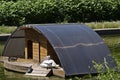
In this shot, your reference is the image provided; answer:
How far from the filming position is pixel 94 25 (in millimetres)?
35000

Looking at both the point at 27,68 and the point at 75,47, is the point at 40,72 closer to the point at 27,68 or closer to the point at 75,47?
the point at 27,68

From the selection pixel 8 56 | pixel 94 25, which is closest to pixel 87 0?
pixel 94 25

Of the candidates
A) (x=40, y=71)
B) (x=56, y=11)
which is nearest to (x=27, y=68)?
(x=40, y=71)

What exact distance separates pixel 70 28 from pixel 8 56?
188 inches

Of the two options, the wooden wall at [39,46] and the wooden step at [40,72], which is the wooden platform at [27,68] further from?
the wooden wall at [39,46]

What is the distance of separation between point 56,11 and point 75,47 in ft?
77.5

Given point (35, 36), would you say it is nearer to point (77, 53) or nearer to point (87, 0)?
point (77, 53)

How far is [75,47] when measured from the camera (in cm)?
1609

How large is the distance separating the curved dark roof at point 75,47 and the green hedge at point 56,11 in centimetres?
1970

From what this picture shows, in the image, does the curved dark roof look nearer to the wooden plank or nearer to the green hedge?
the wooden plank

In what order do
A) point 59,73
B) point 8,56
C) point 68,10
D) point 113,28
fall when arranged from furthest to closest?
point 68,10 → point 113,28 → point 8,56 → point 59,73

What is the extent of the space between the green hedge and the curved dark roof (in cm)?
1970

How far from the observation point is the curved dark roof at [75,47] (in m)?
15.4

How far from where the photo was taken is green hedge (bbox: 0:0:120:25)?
1446 inches
